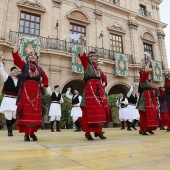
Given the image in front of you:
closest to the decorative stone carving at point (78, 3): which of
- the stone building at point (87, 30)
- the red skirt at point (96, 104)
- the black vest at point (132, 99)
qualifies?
the stone building at point (87, 30)

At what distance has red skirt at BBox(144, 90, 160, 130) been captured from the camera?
4.27m

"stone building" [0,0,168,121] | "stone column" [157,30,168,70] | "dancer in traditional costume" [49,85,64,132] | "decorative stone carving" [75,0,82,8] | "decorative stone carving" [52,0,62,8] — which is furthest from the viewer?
"stone column" [157,30,168,70]

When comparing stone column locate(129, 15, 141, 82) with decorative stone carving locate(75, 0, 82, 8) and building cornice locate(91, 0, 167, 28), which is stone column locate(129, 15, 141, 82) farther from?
decorative stone carving locate(75, 0, 82, 8)

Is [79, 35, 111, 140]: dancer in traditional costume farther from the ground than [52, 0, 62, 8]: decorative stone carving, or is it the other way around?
[52, 0, 62, 8]: decorative stone carving

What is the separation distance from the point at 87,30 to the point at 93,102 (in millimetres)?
11020

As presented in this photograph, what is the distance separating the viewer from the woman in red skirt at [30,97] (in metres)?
3.22

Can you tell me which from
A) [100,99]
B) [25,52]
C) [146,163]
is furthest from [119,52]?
[146,163]

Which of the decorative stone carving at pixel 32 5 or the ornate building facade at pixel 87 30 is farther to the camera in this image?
the decorative stone carving at pixel 32 5

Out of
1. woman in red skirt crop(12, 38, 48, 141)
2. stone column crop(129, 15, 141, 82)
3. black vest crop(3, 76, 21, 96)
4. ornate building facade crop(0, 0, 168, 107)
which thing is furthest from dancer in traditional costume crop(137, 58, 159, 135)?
stone column crop(129, 15, 141, 82)

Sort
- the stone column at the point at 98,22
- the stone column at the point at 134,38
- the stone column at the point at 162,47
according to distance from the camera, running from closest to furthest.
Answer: the stone column at the point at 98,22 < the stone column at the point at 134,38 < the stone column at the point at 162,47

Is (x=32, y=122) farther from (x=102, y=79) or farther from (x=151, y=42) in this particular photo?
(x=151, y=42)

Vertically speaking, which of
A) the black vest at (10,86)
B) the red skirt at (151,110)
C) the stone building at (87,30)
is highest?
the stone building at (87,30)

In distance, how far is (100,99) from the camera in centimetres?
343

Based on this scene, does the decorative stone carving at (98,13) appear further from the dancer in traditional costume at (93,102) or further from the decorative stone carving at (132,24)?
the dancer in traditional costume at (93,102)
